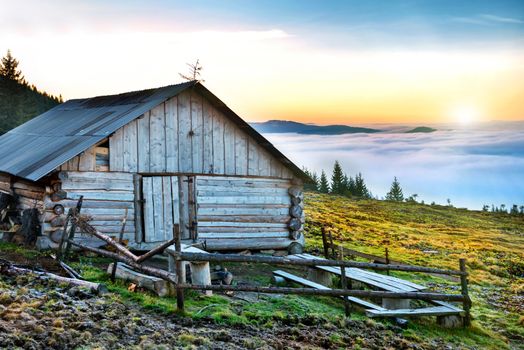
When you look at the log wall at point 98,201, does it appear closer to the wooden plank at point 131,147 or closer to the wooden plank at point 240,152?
the wooden plank at point 131,147

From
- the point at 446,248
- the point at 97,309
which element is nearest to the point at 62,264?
the point at 97,309

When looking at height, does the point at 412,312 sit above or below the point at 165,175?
below

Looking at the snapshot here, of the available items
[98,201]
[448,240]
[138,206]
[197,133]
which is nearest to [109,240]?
[98,201]

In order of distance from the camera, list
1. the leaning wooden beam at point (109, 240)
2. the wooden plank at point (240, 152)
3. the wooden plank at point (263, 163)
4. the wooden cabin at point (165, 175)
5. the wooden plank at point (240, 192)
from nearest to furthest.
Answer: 1. the leaning wooden beam at point (109, 240)
2. the wooden cabin at point (165, 175)
3. the wooden plank at point (240, 192)
4. the wooden plank at point (240, 152)
5. the wooden plank at point (263, 163)

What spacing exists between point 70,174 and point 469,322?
11.7 metres

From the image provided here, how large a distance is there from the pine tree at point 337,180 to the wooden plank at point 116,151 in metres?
57.5

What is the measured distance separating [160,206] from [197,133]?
9.18 ft

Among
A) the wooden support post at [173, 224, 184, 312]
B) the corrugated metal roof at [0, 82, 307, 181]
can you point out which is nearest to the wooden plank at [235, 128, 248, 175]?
the corrugated metal roof at [0, 82, 307, 181]

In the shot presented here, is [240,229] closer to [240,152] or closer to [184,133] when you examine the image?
[240,152]

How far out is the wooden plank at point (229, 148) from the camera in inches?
797

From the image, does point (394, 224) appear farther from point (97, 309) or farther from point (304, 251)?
point (97, 309)

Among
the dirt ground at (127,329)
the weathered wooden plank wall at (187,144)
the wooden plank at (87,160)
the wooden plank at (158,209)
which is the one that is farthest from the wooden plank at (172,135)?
the dirt ground at (127,329)

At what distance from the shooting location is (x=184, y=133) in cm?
1931

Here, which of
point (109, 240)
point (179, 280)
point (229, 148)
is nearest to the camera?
point (179, 280)
